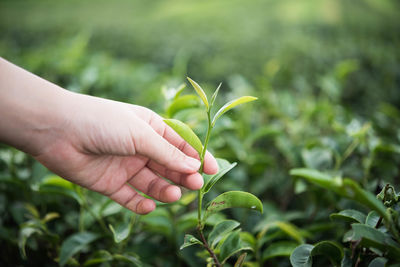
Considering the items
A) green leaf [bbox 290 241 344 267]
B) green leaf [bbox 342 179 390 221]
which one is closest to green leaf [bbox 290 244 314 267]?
green leaf [bbox 290 241 344 267]

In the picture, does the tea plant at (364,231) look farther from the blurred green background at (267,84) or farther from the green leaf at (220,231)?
the blurred green background at (267,84)

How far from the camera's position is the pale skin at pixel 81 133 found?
3.26 ft

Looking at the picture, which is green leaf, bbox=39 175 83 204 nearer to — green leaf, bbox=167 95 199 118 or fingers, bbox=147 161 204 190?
fingers, bbox=147 161 204 190

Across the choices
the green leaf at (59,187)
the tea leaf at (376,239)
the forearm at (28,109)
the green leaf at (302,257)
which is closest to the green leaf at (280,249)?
the green leaf at (302,257)

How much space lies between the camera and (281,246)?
1.22 m

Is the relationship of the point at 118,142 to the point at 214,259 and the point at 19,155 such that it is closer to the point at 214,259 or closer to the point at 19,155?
the point at 214,259

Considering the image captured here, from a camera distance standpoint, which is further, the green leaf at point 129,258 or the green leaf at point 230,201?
the green leaf at point 129,258

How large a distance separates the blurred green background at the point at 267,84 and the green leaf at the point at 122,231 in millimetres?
112

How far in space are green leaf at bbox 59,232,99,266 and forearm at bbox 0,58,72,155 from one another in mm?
464

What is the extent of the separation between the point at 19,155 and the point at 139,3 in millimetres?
9318

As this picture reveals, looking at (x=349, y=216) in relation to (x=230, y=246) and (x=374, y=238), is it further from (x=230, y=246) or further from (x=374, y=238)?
(x=230, y=246)

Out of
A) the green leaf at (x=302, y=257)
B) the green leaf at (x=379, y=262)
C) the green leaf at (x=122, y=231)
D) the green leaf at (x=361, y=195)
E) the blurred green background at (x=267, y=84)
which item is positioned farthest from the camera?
the blurred green background at (x=267, y=84)

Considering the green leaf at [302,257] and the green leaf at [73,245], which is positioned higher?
the green leaf at [302,257]

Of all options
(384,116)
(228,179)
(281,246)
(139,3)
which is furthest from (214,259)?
(139,3)
